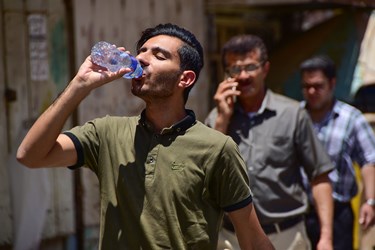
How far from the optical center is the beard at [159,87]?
3.13 metres

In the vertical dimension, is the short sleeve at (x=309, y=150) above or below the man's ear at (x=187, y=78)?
below

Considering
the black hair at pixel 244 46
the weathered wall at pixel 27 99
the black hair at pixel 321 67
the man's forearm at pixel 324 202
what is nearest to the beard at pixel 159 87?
the black hair at pixel 244 46

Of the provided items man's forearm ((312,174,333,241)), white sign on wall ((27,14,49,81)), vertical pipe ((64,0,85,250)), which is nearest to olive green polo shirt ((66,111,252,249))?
man's forearm ((312,174,333,241))

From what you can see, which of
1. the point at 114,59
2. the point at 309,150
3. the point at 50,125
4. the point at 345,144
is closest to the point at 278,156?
the point at 309,150

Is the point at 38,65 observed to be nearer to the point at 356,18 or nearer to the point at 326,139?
the point at 326,139

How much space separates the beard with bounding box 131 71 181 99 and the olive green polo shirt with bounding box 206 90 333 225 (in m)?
1.49

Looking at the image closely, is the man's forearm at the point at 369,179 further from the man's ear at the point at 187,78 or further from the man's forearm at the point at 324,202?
the man's ear at the point at 187,78

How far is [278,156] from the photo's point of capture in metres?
4.59

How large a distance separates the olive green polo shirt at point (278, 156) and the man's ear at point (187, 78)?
1398mm

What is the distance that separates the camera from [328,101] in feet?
18.6

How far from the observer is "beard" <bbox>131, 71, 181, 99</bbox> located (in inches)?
123

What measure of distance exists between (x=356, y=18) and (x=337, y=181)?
152 inches

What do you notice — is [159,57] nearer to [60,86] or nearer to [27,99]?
[27,99]

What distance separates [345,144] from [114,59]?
9.27 feet
